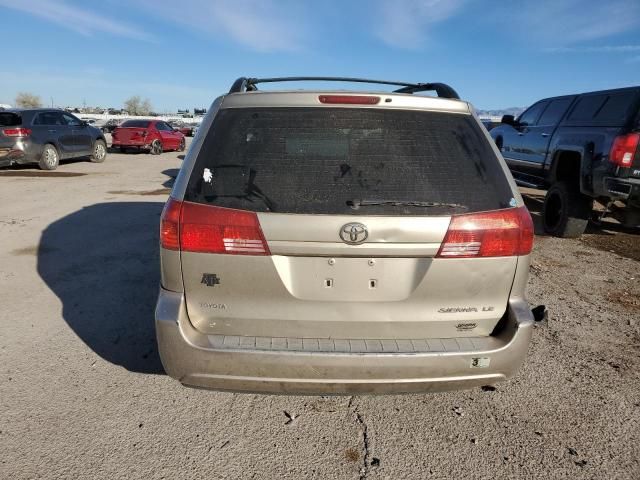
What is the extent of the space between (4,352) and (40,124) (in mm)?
12105

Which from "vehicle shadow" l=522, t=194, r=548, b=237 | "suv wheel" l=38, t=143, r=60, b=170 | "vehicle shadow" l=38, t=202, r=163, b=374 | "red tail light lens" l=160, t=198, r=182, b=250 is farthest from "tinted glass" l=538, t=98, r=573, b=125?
"suv wheel" l=38, t=143, r=60, b=170

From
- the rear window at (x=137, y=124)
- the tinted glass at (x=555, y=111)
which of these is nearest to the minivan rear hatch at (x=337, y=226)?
the tinted glass at (x=555, y=111)

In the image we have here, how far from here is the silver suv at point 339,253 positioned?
7.06 ft

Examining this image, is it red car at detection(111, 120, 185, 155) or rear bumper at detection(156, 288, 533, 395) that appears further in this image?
red car at detection(111, 120, 185, 155)

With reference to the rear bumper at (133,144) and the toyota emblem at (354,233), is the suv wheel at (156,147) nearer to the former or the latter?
the rear bumper at (133,144)

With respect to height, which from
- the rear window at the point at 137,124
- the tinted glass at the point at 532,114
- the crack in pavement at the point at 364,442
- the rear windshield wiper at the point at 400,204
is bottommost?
the crack in pavement at the point at 364,442

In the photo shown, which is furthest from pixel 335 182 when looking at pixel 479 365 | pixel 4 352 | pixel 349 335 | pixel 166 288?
pixel 4 352

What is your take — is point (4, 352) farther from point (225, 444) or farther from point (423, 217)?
point (423, 217)

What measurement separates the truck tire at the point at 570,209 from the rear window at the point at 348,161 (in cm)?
514

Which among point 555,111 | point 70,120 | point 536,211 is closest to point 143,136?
point 70,120

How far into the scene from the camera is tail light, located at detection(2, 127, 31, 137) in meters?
12.0

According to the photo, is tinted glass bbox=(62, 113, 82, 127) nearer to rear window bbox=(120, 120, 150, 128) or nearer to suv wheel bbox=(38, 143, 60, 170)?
suv wheel bbox=(38, 143, 60, 170)

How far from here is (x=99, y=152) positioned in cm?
1611

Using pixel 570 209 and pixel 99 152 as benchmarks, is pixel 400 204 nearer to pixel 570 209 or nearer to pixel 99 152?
pixel 570 209
